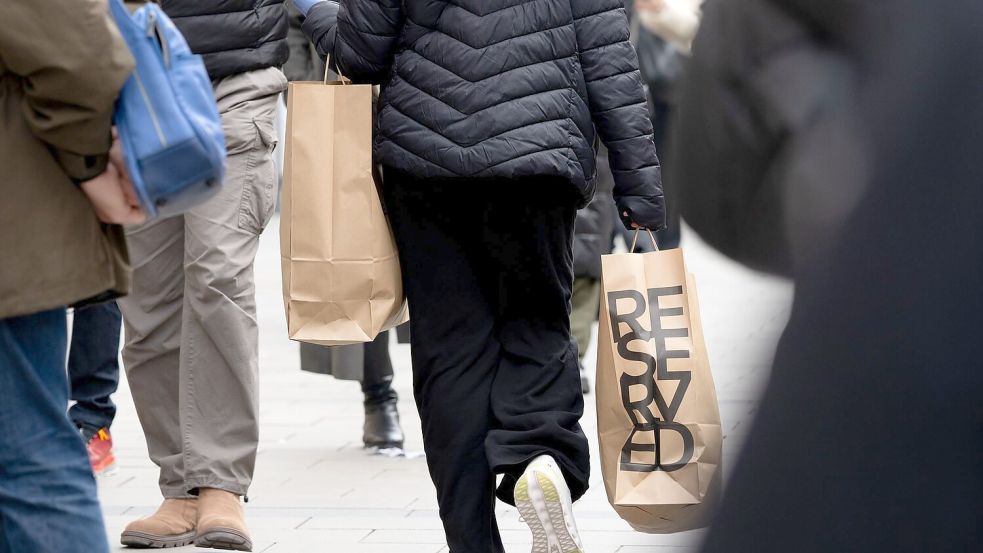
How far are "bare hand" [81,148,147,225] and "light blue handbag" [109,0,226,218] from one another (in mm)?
46

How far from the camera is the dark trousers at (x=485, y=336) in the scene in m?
4.00

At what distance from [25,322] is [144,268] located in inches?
74.2

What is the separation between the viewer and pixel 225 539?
449cm

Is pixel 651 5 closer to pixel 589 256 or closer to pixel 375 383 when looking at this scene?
pixel 589 256

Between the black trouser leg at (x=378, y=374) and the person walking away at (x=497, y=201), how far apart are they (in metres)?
1.81

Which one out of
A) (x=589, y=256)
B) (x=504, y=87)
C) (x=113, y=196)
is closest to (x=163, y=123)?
(x=113, y=196)

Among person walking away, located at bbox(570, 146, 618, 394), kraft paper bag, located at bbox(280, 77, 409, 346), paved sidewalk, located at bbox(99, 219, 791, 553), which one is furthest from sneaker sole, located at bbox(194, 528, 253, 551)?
person walking away, located at bbox(570, 146, 618, 394)

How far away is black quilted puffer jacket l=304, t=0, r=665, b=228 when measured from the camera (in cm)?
385

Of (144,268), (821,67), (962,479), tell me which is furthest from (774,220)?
(144,268)

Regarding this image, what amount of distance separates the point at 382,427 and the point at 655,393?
83.2 inches

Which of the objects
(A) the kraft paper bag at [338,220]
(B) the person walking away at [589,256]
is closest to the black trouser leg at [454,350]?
(A) the kraft paper bag at [338,220]

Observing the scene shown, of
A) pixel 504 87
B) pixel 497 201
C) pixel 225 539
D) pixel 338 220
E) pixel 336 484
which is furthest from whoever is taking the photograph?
pixel 336 484

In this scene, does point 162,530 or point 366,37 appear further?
point 162,530

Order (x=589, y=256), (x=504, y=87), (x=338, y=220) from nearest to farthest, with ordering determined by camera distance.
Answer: (x=504, y=87) < (x=338, y=220) < (x=589, y=256)
